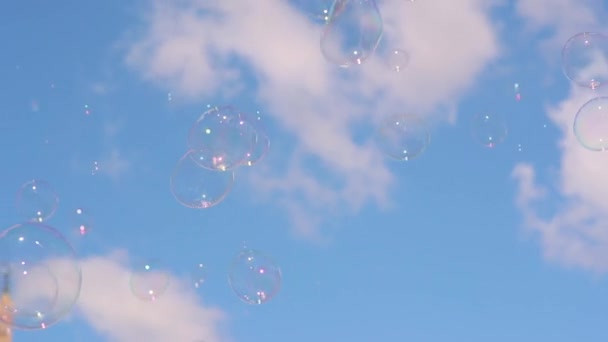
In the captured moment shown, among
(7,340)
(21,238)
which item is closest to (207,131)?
(21,238)

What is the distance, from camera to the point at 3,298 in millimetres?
14031

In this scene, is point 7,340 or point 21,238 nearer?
point 21,238

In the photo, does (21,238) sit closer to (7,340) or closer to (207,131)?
(207,131)

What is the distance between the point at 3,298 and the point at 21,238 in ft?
3.46

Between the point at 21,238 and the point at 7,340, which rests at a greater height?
the point at 7,340

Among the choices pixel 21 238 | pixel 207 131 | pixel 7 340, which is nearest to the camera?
pixel 21 238

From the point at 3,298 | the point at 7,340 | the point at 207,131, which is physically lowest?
Result: the point at 3,298

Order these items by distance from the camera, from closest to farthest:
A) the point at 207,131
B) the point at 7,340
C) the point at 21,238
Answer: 1. the point at 21,238
2. the point at 207,131
3. the point at 7,340

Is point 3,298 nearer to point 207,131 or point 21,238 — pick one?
point 21,238

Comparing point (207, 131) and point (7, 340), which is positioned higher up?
point (7, 340)

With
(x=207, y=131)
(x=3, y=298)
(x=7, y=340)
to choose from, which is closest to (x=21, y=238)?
(x=3, y=298)

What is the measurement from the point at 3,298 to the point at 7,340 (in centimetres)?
4270

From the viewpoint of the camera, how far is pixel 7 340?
53781 mm

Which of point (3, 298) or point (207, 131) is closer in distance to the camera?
point (3, 298)
